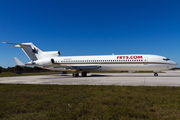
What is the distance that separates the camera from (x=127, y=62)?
24031 millimetres

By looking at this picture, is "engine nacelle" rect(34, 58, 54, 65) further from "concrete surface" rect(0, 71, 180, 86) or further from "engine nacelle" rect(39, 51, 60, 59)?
"concrete surface" rect(0, 71, 180, 86)

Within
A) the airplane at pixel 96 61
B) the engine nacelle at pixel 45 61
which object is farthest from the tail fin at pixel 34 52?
the engine nacelle at pixel 45 61

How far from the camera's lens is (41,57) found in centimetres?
2909

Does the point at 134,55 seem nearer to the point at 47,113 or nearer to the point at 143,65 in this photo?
the point at 143,65

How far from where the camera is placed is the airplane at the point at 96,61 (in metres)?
23.3

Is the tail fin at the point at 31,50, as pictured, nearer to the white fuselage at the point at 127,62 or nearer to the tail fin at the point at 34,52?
the tail fin at the point at 34,52

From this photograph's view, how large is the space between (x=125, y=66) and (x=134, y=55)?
271 centimetres

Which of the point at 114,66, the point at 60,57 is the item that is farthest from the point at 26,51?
the point at 114,66

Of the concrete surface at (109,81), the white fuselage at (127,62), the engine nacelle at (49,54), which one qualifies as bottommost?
A: the concrete surface at (109,81)

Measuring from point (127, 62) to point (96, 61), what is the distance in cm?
595

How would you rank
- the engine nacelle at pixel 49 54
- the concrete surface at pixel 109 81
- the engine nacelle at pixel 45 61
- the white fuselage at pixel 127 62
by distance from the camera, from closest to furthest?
the concrete surface at pixel 109 81 < the white fuselage at pixel 127 62 < the engine nacelle at pixel 45 61 < the engine nacelle at pixel 49 54

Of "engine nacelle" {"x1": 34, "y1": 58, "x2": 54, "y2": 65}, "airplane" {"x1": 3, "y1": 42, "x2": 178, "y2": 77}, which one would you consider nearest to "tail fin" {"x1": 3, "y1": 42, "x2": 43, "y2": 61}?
"airplane" {"x1": 3, "y1": 42, "x2": 178, "y2": 77}

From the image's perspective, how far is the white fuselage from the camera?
23078 millimetres

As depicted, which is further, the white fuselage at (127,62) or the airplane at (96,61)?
the airplane at (96,61)
